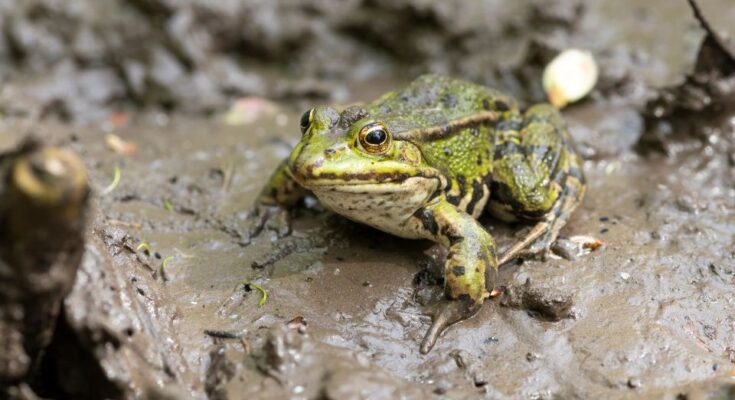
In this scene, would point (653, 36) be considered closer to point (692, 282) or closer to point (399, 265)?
point (692, 282)

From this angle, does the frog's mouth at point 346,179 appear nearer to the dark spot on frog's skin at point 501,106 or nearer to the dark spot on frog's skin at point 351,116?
the dark spot on frog's skin at point 351,116

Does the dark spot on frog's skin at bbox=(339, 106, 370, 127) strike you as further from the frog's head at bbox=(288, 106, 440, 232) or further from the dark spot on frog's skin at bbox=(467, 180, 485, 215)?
the dark spot on frog's skin at bbox=(467, 180, 485, 215)

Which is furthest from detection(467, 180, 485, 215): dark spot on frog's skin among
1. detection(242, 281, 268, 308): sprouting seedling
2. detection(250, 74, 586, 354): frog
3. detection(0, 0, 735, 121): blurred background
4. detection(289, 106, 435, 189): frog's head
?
detection(0, 0, 735, 121): blurred background

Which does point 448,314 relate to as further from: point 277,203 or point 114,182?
point 114,182

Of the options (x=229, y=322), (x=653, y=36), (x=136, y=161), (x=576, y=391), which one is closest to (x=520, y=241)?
(x=576, y=391)

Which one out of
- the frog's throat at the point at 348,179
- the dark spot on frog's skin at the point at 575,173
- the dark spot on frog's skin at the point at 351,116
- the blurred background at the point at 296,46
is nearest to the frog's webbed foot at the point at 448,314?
the frog's throat at the point at 348,179

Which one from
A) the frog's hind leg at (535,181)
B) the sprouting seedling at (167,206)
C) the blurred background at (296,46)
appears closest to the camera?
the frog's hind leg at (535,181)
